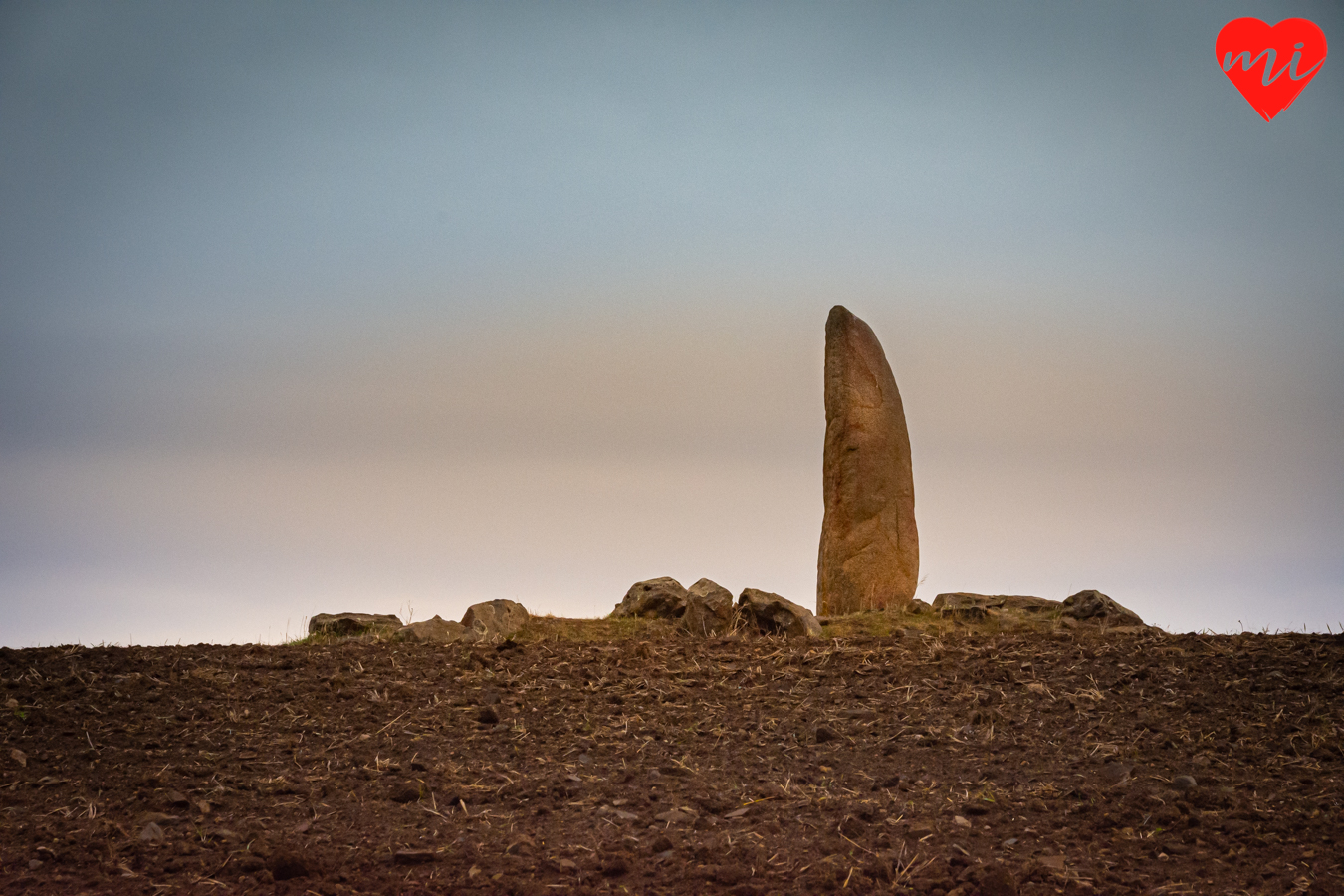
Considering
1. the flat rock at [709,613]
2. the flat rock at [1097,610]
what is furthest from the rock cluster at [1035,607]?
the flat rock at [709,613]

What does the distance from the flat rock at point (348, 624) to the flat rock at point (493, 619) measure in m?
0.97

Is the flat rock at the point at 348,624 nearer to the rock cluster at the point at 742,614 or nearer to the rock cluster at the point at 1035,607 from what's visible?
the rock cluster at the point at 742,614

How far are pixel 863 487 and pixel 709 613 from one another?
165 inches

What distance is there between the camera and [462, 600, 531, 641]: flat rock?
11773 millimetres

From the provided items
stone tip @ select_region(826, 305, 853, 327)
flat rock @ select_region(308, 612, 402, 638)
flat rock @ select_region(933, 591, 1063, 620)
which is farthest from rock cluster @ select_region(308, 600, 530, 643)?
stone tip @ select_region(826, 305, 853, 327)

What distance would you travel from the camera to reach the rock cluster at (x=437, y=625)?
37.2 feet

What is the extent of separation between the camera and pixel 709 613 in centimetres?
1180

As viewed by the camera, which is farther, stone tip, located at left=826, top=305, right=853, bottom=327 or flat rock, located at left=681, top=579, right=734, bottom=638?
stone tip, located at left=826, top=305, right=853, bottom=327

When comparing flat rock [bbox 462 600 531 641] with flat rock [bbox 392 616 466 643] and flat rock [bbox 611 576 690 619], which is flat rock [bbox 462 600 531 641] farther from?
flat rock [bbox 611 576 690 619]

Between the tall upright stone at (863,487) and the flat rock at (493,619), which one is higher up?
the tall upright stone at (863,487)

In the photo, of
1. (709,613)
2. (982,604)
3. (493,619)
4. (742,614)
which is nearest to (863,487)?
(982,604)

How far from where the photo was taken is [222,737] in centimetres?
839

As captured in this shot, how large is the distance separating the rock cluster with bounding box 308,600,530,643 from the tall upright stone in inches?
180

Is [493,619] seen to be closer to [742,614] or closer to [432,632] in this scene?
[432,632]
